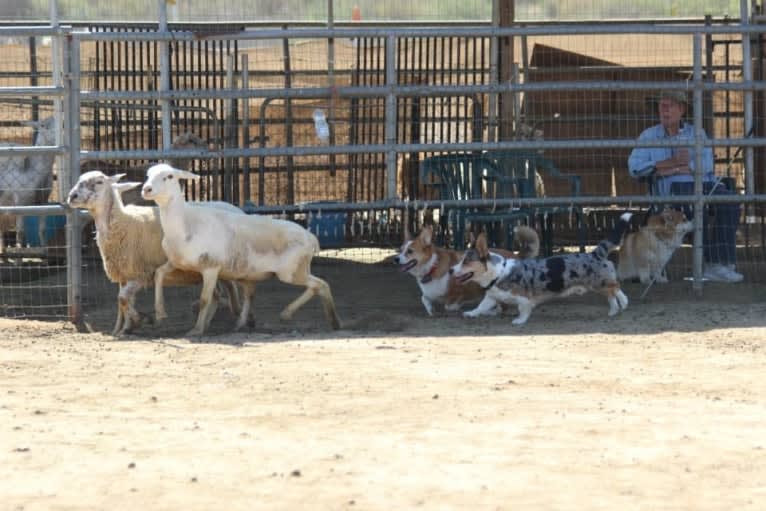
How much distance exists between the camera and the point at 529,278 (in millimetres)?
10891

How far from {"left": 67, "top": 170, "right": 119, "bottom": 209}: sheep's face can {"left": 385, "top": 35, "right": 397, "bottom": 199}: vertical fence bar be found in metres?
2.28

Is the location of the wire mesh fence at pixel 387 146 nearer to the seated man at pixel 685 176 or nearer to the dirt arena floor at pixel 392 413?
the seated man at pixel 685 176

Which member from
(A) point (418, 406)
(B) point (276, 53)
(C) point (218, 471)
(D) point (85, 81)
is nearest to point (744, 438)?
(A) point (418, 406)

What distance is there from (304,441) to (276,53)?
1806 centimetres

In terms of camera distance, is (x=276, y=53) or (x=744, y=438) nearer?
(x=744, y=438)

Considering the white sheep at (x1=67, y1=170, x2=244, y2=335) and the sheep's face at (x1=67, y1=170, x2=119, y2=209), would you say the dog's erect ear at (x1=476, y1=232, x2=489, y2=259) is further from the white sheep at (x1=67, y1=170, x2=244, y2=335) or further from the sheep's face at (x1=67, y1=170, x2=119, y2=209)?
the sheep's face at (x1=67, y1=170, x2=119, y2=209)

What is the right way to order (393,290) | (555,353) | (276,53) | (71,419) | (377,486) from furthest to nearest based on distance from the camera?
1. (276,53)
2. (393,290)
3. (555,353)
4. (71,419)
5. (377,486)

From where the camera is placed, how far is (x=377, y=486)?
571cm

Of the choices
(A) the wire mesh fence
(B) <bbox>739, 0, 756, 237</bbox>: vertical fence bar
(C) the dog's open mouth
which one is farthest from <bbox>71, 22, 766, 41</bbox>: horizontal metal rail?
(C) the dog's open mouth

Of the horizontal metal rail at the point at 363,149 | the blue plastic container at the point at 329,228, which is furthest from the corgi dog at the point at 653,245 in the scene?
the blue plastic container at the point at 329,228

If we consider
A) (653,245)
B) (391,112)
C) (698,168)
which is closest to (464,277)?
(391,112)

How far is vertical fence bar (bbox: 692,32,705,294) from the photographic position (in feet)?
38.7

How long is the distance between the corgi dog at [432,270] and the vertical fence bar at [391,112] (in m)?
0.45

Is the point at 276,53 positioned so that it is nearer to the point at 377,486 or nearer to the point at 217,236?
the point at 217,236
